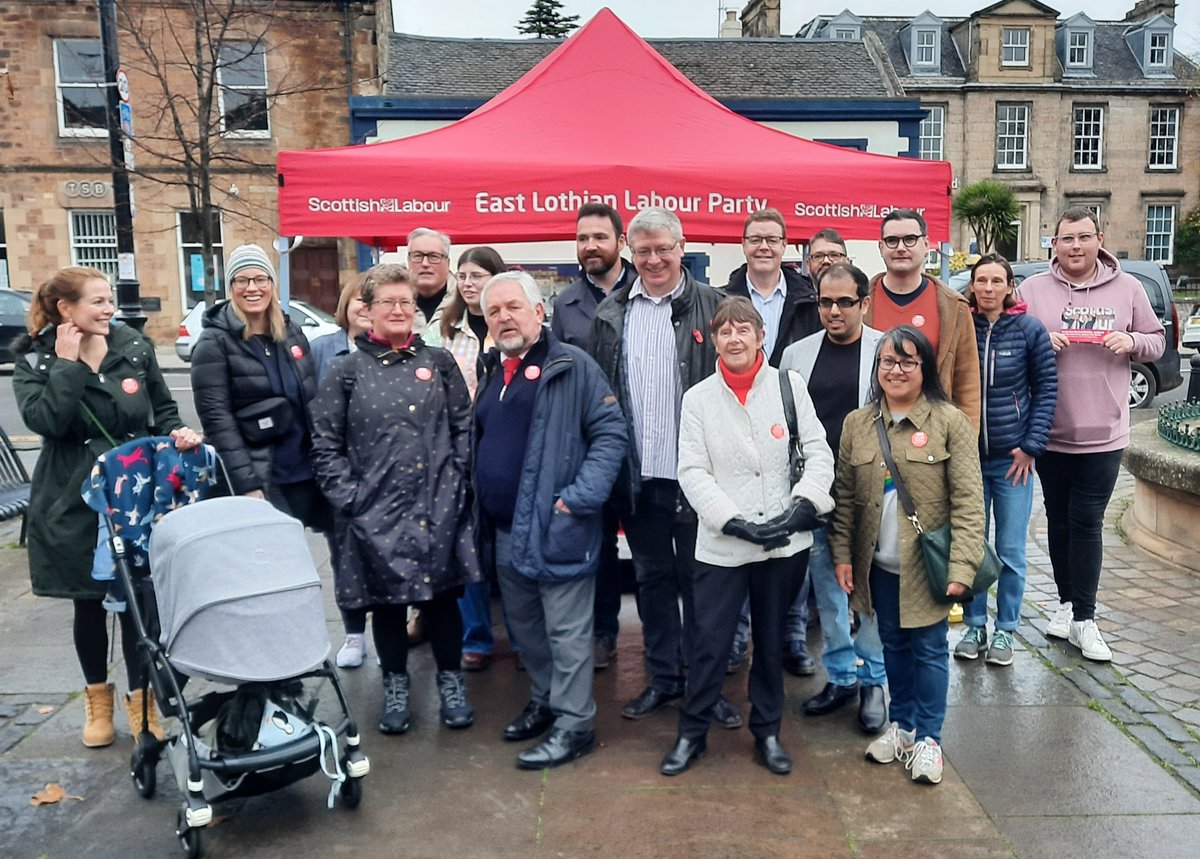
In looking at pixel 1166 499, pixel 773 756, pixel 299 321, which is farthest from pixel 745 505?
pixel 299 321

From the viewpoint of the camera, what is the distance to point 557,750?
399cm

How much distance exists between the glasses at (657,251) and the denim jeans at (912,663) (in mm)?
1493

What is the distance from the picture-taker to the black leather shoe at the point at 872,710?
4238mm

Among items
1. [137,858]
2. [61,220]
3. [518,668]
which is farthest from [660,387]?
[61,220]

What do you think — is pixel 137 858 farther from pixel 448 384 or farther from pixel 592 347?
pixel 592 347

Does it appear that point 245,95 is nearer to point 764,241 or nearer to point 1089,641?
point 764,241

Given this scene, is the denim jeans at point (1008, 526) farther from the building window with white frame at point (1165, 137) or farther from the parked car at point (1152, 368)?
the building window with white frame at point (1165, 137)

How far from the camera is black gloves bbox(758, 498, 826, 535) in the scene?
369 cm

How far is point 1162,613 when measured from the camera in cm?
574

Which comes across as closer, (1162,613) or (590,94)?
(1162,613)

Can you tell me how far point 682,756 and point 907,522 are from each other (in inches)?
48.6

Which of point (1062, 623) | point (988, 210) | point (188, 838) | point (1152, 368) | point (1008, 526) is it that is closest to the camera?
point (188, 838)

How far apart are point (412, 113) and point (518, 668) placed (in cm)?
1120

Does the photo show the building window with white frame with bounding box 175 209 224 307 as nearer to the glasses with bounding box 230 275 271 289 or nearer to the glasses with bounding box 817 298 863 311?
the glasses with bounding box 230 275 271 289
